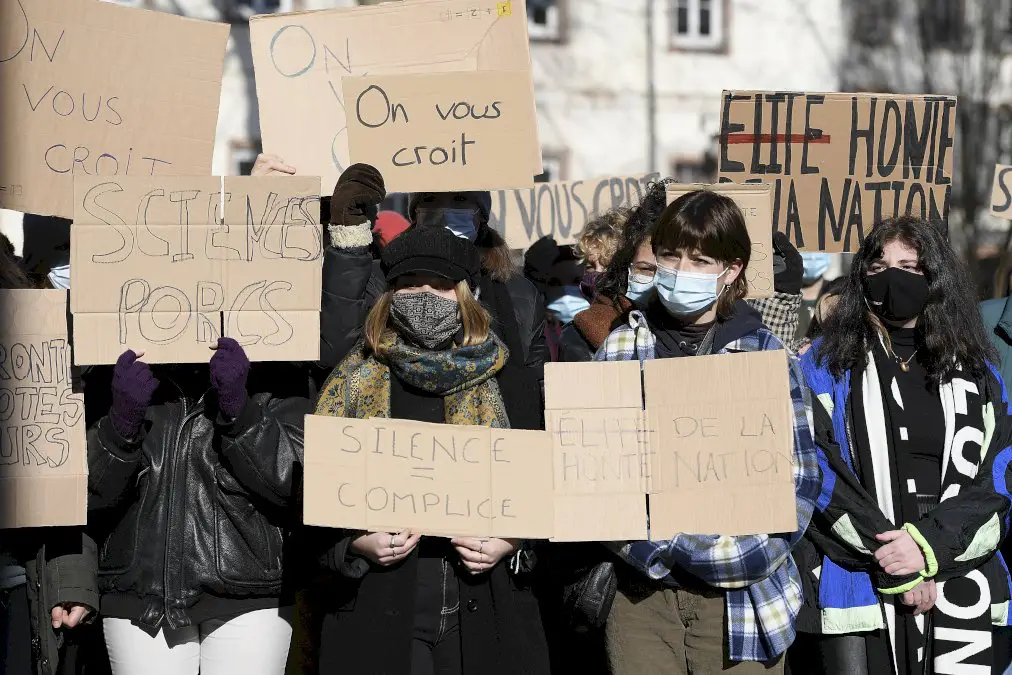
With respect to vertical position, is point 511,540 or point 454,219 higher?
point 454,219

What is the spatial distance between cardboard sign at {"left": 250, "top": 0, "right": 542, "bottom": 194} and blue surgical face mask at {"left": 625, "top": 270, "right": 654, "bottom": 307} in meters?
1.06

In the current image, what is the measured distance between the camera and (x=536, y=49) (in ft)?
53.1

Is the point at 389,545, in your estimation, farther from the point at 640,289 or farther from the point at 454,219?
the point at 454,219

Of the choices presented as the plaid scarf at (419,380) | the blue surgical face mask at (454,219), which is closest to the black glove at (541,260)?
the blue surgical face mask at (454,219)

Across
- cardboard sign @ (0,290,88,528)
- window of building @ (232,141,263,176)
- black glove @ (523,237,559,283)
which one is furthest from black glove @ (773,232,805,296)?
window of building @ (232,141,263,176)

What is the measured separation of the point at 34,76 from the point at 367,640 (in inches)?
83.9

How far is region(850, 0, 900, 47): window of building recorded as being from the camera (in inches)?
675

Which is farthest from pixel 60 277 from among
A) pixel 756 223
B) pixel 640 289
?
pixel 756 223

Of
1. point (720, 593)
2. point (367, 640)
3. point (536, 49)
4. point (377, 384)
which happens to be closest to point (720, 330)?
point (720, 593)

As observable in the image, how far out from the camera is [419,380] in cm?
377

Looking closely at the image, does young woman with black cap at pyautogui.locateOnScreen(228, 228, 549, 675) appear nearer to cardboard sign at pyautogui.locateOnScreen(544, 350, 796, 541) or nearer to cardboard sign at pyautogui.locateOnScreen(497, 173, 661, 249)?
cardboard sign at pyautogui.locateOnScreen(544, 350, 796, 541)

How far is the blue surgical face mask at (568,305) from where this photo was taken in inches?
224

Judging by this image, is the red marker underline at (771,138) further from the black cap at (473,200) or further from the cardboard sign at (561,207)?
the black cap at (473,200)

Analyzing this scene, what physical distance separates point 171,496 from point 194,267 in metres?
0.73
